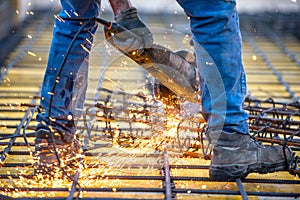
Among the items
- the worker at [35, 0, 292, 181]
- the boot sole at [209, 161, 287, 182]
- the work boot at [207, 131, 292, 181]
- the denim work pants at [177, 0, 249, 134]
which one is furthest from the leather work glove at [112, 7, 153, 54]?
the boot sole at [209, 161, 287, 182]

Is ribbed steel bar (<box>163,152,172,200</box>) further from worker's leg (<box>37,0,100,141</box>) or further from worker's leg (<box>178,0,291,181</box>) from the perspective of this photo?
worker's leg (<box>37,0,100,141</box>)

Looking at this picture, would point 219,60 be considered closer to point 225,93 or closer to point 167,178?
point 225,93

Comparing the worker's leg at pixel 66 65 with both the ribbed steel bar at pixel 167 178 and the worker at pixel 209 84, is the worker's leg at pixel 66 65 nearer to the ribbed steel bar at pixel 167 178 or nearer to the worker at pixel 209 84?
the worker at pixel 209 84

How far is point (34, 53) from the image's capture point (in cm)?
462

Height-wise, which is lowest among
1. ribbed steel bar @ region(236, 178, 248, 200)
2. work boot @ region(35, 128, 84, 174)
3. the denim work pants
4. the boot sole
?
ribbed steel bar @ region(236, 178, 248, 200)

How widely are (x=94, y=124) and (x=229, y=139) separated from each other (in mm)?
973

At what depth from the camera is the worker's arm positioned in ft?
6.55

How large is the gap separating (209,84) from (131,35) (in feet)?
1.00

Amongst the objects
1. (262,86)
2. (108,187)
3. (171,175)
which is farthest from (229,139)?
(262,86)

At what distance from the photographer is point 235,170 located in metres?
2.09

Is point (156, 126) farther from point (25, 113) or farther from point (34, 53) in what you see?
point (34, 53)

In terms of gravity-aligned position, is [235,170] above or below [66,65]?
below

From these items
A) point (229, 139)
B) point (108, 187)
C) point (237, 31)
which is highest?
point (237, 31)

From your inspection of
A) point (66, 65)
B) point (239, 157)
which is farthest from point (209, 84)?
point (66, 65)
